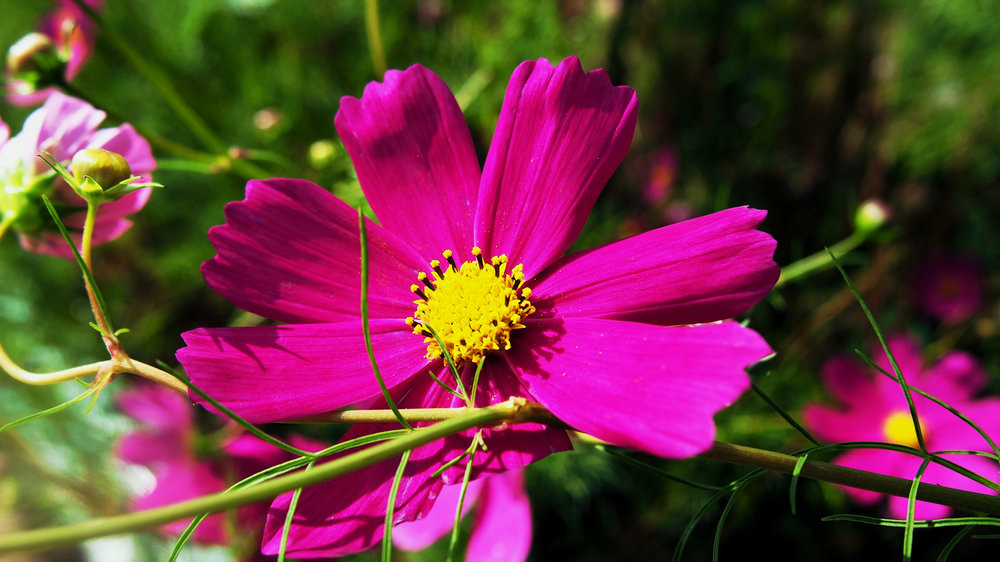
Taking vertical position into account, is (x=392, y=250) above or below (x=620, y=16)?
below

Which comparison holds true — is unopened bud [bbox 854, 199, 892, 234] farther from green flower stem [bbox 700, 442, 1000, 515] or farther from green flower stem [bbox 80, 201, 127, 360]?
green flower stem [bbox 80, 201, 127, 360]

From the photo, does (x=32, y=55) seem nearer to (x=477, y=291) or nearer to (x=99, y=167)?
(x=99, y=167)

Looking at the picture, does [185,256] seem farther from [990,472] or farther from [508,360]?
[990,472]

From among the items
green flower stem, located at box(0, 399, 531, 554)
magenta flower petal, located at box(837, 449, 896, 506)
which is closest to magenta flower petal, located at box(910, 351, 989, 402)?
magenta flower petal, located at box(837, 449, 896, 506)

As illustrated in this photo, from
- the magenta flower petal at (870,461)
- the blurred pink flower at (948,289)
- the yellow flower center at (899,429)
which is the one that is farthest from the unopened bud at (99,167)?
the blurred pink flower at (948,289)

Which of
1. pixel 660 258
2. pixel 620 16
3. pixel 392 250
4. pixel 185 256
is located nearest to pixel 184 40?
pixel 185 256

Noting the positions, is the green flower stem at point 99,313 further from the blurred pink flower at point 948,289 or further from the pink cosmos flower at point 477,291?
the blurred pink flower at point 948,289

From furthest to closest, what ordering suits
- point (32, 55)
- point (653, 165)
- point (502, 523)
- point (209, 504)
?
1. point (653, 165)
2. point (502, 523)
3. point (32, 55)
4. point (209, 504)

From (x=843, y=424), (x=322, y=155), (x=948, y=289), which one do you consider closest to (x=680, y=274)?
(x=322, y=155)
